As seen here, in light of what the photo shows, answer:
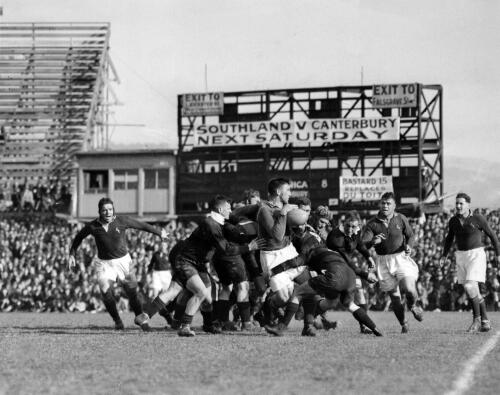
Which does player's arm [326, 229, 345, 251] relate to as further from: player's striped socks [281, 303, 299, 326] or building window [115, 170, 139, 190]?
building window [115, 170, 139, 190]

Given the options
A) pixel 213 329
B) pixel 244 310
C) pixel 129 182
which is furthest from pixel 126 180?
pixel 213 329

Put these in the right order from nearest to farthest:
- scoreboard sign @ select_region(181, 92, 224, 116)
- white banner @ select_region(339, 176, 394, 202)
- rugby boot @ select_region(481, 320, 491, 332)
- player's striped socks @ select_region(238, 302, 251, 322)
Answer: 1. rugby boot @ select_region(481, 320, 491, 332)
2. player's striped socks @ select_region(238, 302, 251, 322)
3. white banner @ select_region(339, 176, 394, 202)
4. scoreboard sign @ select_region(181, 92, 224, 116)

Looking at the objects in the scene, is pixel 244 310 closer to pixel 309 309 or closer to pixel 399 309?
pixel 309 309

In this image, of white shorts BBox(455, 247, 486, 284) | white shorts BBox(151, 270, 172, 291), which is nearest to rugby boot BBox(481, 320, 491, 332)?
white shorts BBox(455, 247, 486, 284)

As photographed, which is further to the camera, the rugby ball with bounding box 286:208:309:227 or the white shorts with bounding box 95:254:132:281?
the white shorts with bounding box 95:254:132:281

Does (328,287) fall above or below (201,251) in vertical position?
below

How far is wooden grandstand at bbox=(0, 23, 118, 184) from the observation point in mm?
57281

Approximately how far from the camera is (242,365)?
10336 mm

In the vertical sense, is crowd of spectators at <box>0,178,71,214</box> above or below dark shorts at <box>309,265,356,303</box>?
above

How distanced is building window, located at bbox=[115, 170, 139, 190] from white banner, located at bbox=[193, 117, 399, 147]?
7238 millimetres

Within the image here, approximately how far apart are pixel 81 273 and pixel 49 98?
77.5 ft

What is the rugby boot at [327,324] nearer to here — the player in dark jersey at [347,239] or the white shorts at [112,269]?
the player in dark jersey at [347,239]

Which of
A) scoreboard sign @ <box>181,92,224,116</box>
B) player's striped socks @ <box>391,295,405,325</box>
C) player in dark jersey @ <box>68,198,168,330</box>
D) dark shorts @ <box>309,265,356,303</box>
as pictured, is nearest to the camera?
dark shorts @ <box>309,265,356,303</box>

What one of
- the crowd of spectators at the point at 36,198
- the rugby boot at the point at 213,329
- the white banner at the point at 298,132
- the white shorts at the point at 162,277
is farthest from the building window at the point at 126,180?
the rugby boot at the point at 213,329
